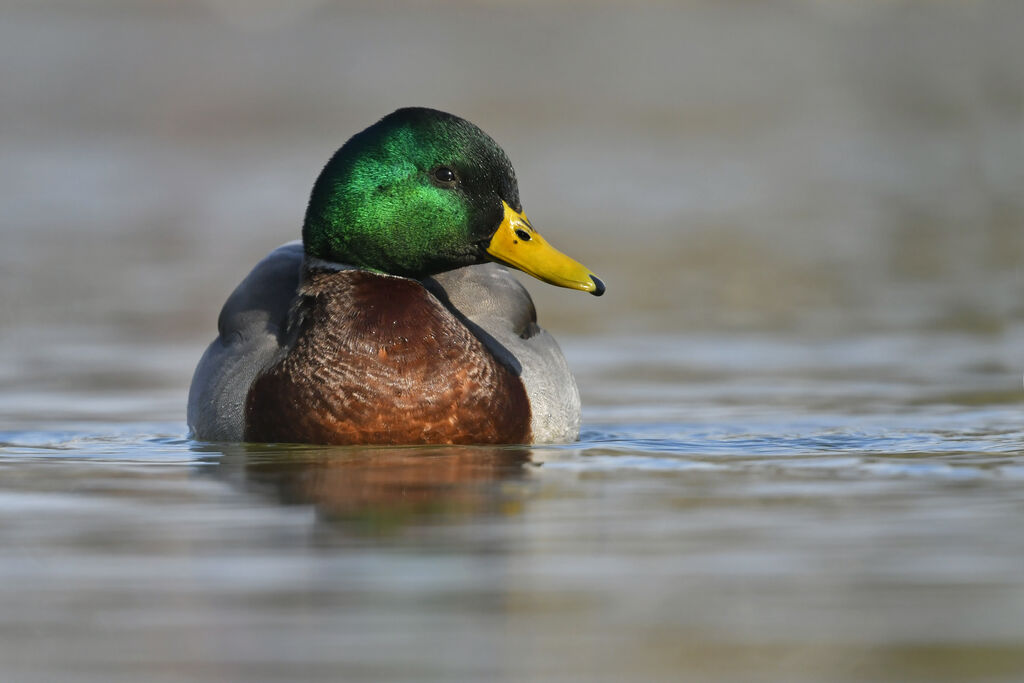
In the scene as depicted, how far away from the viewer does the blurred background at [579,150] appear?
10.9m

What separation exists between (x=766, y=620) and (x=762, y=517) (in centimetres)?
118

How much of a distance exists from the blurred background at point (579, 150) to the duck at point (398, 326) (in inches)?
64.1

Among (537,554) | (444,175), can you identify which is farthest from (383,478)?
(444,175)

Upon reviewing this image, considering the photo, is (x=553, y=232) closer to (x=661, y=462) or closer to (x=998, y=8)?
(x=661, y=462)

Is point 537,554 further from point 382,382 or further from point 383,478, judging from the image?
point 382,382

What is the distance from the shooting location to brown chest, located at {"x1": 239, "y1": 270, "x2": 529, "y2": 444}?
6.66 m

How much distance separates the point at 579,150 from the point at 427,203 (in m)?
12.3

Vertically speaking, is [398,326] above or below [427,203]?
below

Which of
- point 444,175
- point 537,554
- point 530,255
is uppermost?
point 444,175

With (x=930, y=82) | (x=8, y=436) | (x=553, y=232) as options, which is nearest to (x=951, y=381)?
(x=8, y=436)

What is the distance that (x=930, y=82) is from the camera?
23.3 metres

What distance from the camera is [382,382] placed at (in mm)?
6676

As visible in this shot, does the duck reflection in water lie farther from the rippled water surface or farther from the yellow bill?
the yellow bill

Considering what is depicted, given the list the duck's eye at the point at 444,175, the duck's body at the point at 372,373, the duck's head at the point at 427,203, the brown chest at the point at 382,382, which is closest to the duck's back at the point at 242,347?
the duck's body at the point at 372,373
